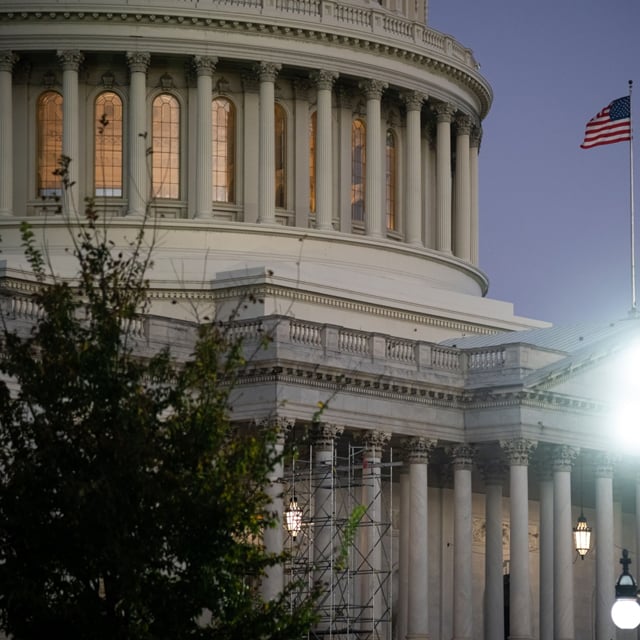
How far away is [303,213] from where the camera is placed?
8344 cm

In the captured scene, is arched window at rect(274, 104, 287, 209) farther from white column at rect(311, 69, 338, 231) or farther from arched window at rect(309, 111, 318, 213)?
white column at rect(311, 69, 338, 231)

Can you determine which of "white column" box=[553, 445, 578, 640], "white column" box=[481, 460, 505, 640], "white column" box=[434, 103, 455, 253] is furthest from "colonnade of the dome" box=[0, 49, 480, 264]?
"white column" box=[553, 445, 578, 640]

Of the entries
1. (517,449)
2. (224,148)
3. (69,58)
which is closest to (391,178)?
(224,148)

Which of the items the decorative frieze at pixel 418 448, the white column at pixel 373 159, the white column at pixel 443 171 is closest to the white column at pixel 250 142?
the white column at pixel 373 159

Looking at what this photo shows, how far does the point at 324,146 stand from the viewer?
83.5 m

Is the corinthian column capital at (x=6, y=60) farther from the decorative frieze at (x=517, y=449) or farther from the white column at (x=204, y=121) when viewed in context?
the decorative frieze at (x=517, y=449)

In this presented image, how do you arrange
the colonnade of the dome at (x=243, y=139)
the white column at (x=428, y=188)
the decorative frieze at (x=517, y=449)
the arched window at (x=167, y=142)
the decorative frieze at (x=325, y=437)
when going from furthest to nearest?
the white column at (x=428, y=188) → the arched window at (x=167, y=142) → the colonnade of the dome at (x=243, y=139) → the decorative frieze at (x=517, y=449) → the decorative frieze at (x=325, y=437)

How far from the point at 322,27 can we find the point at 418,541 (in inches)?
951

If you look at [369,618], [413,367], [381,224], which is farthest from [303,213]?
[369,618]

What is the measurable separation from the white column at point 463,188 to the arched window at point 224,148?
38.9 feet

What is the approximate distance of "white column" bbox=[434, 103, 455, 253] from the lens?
8906 cm

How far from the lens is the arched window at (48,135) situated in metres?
81.1

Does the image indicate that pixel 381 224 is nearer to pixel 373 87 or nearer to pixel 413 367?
pixel 373 87

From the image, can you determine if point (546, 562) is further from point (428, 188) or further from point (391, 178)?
point (428, 188)
